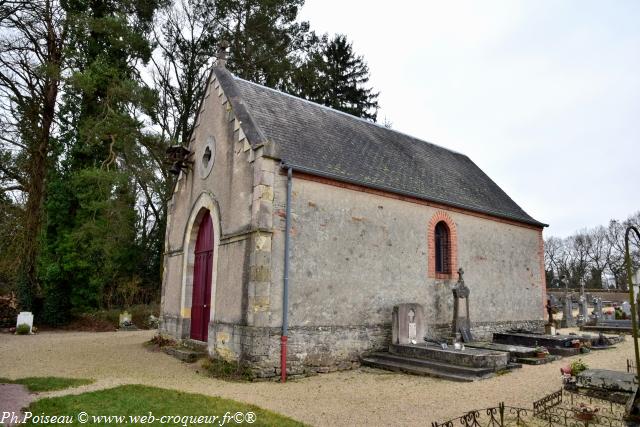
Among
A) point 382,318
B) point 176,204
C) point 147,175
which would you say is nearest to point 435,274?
point 382,318

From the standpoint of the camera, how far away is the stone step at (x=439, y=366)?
938cm

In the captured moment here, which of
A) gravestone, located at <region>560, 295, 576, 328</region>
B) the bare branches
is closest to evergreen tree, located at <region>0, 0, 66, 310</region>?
gravestone, located at <region>560, 295, 576, 328</region>

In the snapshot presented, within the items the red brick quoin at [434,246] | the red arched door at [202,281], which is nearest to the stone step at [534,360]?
the red brick quoin at [434,246]

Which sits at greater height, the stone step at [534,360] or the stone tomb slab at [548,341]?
Result: the stone tomb slab at [548,341]

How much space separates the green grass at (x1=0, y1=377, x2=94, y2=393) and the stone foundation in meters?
2.97

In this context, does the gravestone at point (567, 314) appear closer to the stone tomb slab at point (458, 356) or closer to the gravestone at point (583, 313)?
the gravestone at point (583, 313)

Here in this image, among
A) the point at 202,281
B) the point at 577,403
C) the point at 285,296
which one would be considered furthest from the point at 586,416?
the point at 202,281

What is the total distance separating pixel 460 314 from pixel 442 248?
2142 mm

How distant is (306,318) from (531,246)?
1113 cm

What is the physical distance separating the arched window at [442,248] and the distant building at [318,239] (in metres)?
0.04

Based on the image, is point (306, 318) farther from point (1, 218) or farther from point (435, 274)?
point (1, 218)

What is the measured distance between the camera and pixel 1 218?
56.2 feet

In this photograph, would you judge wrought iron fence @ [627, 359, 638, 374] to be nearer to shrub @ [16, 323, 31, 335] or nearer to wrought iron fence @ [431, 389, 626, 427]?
wrought iron fence @ [431, 389, 626, 427]

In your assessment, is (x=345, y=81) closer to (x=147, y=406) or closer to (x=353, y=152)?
(x=353, y=152)
